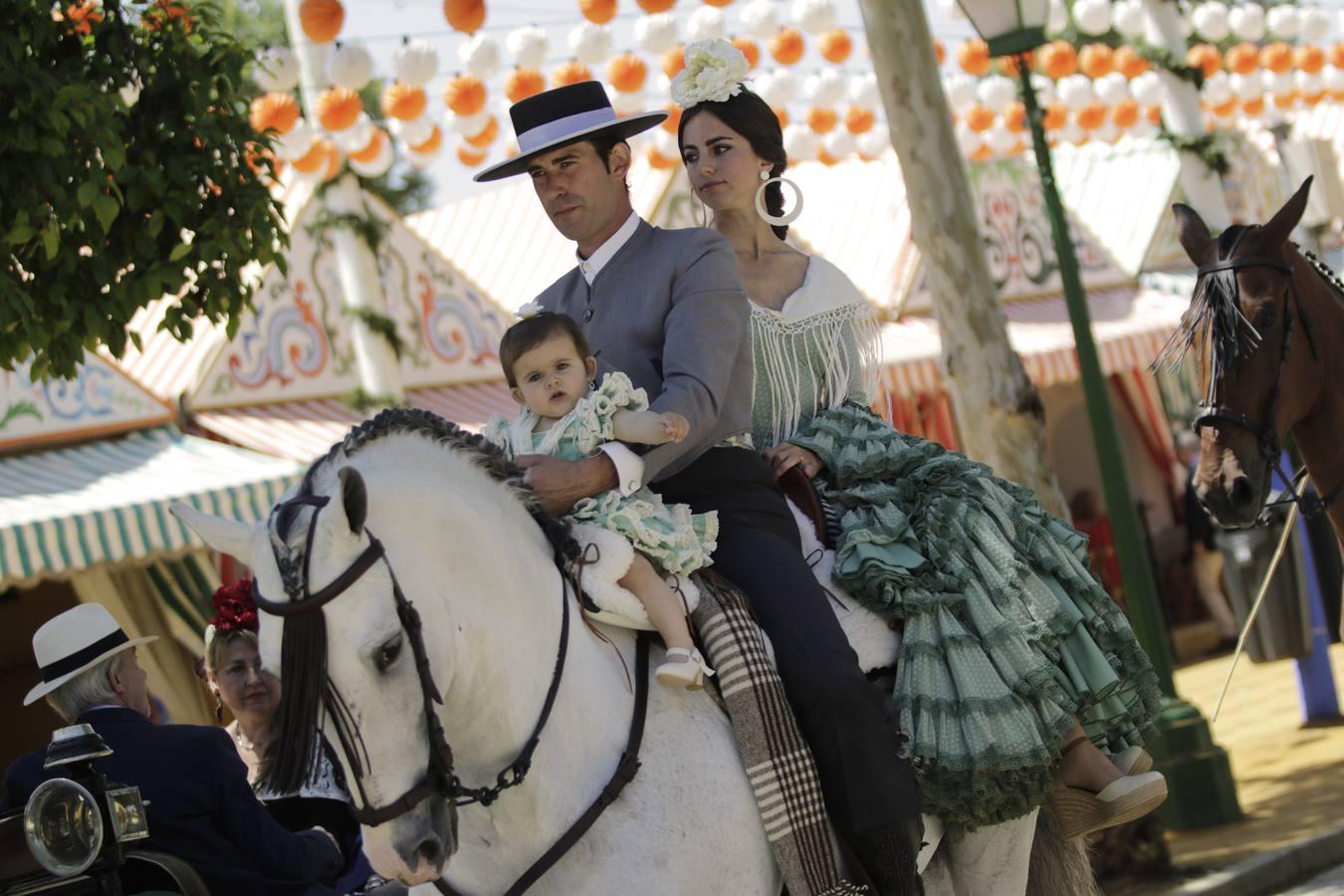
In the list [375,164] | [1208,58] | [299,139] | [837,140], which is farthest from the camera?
[1208,58]

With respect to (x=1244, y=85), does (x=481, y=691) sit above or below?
below

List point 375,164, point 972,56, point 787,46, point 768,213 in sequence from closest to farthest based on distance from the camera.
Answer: point 768,213, point 375,164, point 787,46, point 972,56

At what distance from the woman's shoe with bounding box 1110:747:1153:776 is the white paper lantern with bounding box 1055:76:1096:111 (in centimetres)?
1435

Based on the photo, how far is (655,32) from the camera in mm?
12695

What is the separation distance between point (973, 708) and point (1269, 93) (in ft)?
61.6

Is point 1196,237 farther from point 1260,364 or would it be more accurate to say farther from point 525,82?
point 525,82

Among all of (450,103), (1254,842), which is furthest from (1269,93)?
(1254,842)

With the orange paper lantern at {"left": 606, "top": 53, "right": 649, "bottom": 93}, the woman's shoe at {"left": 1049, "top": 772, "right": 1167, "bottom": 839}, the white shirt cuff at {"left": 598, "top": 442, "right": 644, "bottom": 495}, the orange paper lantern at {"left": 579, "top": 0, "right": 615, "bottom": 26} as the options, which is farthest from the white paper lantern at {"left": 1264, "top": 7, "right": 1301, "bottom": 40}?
the white shirt cuff at {"left": 598, "top": 442, "right": 644, "bottom": 495}

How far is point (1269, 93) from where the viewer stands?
66.8 feet

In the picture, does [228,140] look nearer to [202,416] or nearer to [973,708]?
[973,708]

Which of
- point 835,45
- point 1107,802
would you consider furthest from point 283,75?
point 1107,802

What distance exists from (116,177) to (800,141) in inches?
Result: 440

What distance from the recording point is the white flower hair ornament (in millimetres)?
4516

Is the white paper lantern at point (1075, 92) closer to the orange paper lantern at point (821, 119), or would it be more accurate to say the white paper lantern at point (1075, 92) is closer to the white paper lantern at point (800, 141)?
the orange paper lantern at point (821, 119)
